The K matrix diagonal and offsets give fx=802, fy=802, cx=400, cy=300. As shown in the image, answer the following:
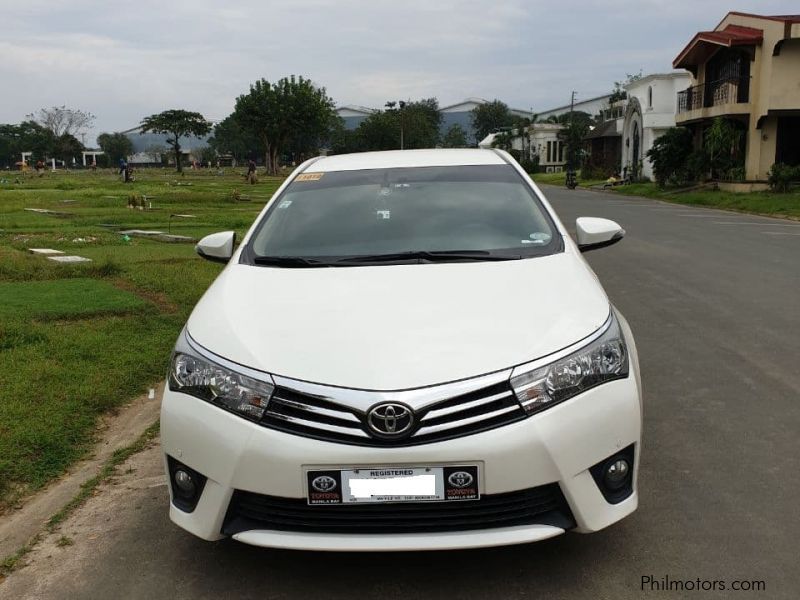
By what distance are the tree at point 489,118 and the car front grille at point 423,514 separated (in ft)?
441

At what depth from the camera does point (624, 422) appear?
2777mm

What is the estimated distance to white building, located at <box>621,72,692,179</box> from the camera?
150 ft

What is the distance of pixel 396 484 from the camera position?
256 cm

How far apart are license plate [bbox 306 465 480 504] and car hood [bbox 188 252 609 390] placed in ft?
0.90

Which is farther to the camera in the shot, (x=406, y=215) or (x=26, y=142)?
(x=26, y=142)

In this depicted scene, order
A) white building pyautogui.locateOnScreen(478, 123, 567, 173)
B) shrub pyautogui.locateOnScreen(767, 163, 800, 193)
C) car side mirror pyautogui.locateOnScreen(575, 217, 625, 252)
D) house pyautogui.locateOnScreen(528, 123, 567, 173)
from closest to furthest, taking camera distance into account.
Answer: car side mirror pyautogui.locateOnScreen(575, 217, 625, 252), shrub pyautogui.locateOnScreen(767, 163, 800, 193), white building pyautogui.locateOnScreen(478, 123, 567, 173), house pyautogui.locateOnScreen(528, 123, 567, 173)

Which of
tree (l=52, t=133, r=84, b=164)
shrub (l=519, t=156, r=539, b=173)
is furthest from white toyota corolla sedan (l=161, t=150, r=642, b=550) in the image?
tree (l=52, t=133, r=84, b=164)

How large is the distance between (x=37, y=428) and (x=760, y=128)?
3293cm

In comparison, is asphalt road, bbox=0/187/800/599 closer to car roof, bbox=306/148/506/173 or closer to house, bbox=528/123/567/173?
car roof, bbox=306/148/506/173

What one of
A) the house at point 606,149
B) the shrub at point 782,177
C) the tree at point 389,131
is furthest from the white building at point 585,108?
the shrub at point 782,177

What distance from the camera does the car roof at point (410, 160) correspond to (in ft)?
15.4

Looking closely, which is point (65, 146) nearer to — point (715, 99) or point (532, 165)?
point (532, 165)

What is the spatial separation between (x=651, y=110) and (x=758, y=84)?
15.0m

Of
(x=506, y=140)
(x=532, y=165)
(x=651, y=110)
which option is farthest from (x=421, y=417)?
(x=506, y=140)
